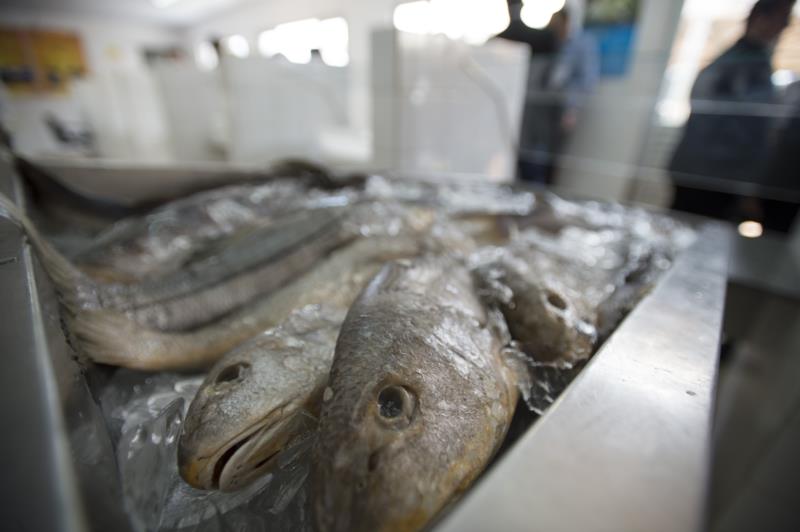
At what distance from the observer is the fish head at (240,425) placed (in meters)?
0.67

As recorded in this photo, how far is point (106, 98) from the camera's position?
6.51 metres

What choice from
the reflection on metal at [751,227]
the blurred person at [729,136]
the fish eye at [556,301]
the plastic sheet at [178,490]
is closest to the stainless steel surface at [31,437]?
the plastic sheet at [178,490]

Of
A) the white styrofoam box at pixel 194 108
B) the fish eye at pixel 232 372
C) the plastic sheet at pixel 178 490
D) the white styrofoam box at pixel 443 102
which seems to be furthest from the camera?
the white styrofoam box at pixel 194 108

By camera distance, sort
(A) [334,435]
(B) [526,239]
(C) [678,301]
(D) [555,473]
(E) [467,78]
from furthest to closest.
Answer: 1. (E) [467,78]
2. (B) [526,239]
3. (C) [678,301]
4. (A) [334,435]
5. (D) [555,473]

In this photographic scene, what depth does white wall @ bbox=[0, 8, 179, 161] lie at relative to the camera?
21.3ft

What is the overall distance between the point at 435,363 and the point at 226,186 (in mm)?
2104

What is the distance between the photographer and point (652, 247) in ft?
4.99

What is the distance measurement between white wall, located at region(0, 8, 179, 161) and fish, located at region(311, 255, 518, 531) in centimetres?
475

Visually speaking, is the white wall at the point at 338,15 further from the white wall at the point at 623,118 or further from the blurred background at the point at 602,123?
the white wall at the point at 623,118

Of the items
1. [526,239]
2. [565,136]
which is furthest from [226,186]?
[565,136]

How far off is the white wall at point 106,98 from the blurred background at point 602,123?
1.26m

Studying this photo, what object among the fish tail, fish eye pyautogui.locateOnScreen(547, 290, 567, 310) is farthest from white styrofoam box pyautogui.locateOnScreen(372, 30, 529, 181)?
the fish tail

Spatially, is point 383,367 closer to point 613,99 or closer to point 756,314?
point 756,314

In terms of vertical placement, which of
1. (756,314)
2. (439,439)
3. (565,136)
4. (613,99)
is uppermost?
(613,99)
